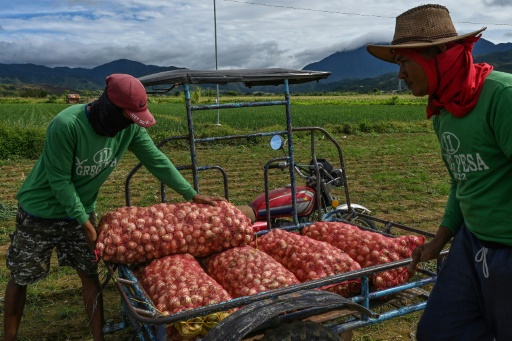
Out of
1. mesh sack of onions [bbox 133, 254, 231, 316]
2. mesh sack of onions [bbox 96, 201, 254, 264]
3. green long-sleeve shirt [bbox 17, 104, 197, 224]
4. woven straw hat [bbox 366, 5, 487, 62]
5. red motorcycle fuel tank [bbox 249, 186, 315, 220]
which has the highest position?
woven straw hat [bbox 366, 5, 487, 62]

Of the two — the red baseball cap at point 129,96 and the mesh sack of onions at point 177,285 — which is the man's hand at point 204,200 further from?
the red baseball cap at point 129,96

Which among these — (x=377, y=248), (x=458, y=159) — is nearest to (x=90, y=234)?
(x=377, y=248)

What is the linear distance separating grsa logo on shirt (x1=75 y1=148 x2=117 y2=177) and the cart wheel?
1.74m

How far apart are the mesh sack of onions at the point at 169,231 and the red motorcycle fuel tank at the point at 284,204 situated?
5.74 ft

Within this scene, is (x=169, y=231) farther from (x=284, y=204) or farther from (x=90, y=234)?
(x=284, y=204)

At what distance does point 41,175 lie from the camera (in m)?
3.38

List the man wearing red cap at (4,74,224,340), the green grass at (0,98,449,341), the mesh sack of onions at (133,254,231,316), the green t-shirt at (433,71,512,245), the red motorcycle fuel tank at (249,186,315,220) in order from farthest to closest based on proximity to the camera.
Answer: the red motorcycle fuel tank at (249,186,315,220) < the green grass at (0,98,449,341) < the man wearing red cap at (4,74,224,340) < the mesh sack of onions at (133,254,231,316) < the green t-shirt at (433,71,512,245)

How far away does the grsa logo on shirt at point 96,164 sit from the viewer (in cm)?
329

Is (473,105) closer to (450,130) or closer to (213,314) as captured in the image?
(450,130)

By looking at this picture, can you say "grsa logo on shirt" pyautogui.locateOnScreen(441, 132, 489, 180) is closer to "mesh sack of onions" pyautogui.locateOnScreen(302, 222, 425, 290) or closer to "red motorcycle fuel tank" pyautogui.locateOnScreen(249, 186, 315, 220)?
"mesh sack of onions" pyautogui.locateOnScreen(302, 222, 425, 290)

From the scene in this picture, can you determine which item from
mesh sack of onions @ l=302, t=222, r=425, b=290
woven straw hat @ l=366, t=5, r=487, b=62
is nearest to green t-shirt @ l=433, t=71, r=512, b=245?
woven straw hat @ l=366, t=5, r=487, b=62

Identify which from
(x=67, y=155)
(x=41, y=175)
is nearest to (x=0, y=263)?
(x=41, y=175)

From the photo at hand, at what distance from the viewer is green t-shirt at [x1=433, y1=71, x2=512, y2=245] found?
6.75 ft

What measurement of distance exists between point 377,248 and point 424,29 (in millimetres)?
1752
